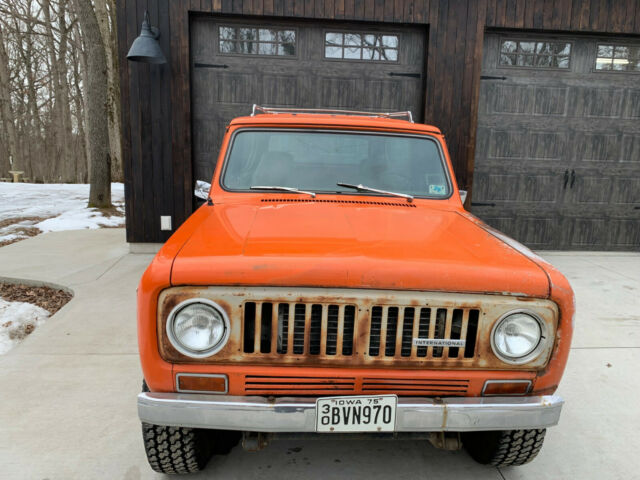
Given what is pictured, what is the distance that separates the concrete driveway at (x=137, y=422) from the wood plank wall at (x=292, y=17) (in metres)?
2.38

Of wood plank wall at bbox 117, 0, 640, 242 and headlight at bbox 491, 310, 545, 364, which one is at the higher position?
wood plank wall at bbox 117, 0, 640, 242

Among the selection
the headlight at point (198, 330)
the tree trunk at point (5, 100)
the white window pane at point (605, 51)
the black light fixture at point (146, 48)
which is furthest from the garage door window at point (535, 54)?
the tree trunk at point (5, 100)

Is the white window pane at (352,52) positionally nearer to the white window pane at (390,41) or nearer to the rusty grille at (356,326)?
the white window pane at (390,41)

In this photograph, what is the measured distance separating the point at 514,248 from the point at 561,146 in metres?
5.83

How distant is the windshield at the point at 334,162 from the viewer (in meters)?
3.08

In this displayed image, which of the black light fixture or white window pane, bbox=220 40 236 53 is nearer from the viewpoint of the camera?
the black light fixture

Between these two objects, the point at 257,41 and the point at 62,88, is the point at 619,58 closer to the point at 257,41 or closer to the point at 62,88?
the point at 257,41

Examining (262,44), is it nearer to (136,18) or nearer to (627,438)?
(136,18)

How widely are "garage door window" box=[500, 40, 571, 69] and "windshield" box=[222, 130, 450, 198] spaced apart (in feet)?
15.4

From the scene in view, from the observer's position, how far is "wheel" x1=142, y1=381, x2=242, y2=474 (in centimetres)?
207

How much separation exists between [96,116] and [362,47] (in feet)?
24.1

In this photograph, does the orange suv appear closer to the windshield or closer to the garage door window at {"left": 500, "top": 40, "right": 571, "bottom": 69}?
the windshield

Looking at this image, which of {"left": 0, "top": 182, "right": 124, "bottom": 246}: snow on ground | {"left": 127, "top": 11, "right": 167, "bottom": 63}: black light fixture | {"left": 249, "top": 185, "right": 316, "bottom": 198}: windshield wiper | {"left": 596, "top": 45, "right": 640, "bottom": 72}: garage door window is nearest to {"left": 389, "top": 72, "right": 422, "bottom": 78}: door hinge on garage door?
{"left": 596, "top": 45, "right": 640, "bottom": 72}: garage door window

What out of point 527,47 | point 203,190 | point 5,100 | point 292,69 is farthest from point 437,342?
point 5,100
